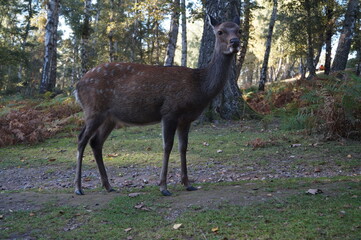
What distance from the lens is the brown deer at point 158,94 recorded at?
5105 mm

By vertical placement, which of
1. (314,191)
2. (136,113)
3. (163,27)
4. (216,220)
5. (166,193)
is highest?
(163,27)

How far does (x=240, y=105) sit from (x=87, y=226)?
8.53 m

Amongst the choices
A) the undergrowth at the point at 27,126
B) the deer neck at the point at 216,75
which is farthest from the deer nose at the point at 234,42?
the undergrowth at the point at 27,126

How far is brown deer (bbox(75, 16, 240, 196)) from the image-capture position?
5105mm

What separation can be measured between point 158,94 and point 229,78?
6431mm

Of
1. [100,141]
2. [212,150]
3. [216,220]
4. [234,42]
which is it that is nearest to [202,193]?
[216,220]

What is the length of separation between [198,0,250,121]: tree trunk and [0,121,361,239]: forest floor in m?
2.40

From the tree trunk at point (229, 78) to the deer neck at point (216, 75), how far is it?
528 centimetres

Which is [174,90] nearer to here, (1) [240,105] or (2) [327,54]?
(1) [240,105]

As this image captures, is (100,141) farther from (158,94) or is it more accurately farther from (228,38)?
(228,38)

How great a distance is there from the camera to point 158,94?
5.21m

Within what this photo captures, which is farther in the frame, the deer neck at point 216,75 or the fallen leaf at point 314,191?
the deer neck at point 216,75

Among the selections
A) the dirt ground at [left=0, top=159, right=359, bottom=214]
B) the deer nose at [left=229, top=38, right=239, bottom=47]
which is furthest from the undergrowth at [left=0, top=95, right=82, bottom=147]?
the deer nose at [left=229, top=38, right=239, bottom=47]

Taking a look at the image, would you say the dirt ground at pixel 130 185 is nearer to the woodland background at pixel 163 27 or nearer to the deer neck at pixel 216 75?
the deer neck at pixel 216 75
